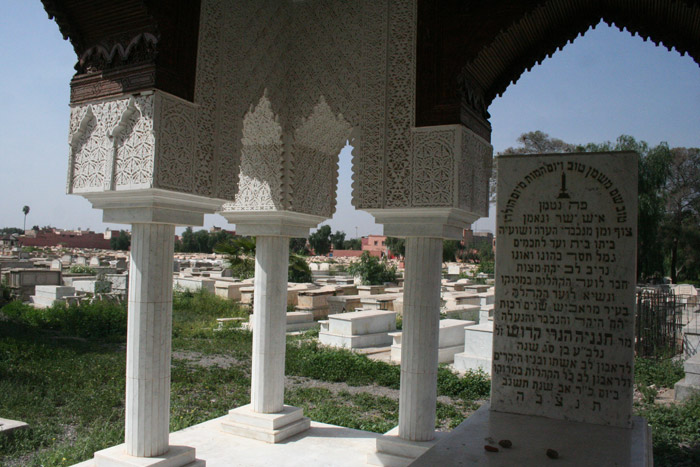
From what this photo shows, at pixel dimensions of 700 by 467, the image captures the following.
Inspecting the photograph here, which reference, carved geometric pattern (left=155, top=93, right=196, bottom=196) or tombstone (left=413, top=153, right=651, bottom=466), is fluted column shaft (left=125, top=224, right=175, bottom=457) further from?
tombstone (left=413, top=153, right=651, bottom=466)

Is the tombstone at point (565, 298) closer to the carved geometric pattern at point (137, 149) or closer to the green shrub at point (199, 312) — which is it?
the carved geometric pattern at point (137, 149)

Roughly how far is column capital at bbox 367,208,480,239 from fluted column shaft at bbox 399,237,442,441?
0.40 feet

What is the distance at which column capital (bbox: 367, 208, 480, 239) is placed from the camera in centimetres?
467

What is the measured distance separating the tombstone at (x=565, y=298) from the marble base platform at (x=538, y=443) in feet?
0.08

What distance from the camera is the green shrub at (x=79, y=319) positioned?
37.7ft

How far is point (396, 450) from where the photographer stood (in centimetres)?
478

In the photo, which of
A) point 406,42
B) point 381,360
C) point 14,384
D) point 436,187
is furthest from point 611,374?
point 14,384

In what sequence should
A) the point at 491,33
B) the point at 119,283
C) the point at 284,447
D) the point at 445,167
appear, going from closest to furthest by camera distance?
the point at 491,33 < the point at 445,167 < the point at 284,447 < the point at 119,283

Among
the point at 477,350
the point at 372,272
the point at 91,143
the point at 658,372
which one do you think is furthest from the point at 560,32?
the point at 372,272

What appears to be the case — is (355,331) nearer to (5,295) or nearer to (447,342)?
(447,342)

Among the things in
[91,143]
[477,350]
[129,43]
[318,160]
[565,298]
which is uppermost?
[129,43]

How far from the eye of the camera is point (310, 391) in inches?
306

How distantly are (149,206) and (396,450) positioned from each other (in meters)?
2.90

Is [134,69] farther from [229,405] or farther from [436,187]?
[229,405]
